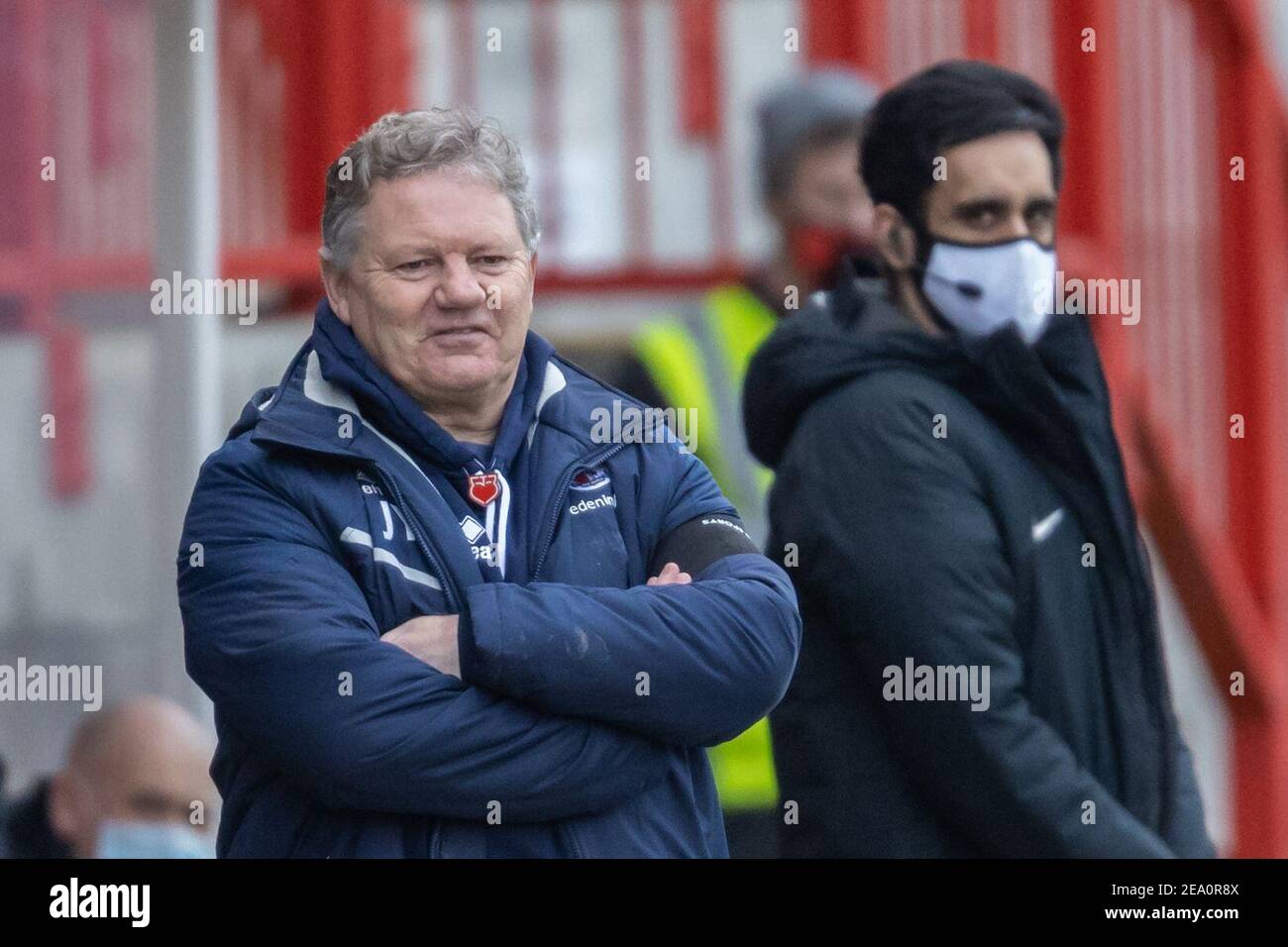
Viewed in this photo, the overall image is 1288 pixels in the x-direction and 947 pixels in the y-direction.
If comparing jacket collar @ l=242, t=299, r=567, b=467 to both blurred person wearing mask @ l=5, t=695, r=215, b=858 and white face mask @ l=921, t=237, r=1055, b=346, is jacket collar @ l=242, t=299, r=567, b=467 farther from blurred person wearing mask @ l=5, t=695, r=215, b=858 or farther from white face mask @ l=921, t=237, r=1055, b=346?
blurred person wearing mask @ l=5, t=695, r=215, b=858

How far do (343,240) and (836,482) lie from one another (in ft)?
2.47

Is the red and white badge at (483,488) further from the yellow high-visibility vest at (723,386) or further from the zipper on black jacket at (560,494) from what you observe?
the yellow high-visibility vest at (723,386)

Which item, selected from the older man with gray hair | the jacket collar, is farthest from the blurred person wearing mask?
the jacket collar

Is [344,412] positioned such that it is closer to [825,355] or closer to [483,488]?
[483,488]

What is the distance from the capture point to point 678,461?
2.48 metres

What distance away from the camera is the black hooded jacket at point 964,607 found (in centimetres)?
266

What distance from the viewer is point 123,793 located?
3.42 m

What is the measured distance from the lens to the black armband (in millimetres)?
2381

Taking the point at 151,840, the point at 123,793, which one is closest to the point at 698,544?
the point at 151,840

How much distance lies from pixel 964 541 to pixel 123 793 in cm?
151

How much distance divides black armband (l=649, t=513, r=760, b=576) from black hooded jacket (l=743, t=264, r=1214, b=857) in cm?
32

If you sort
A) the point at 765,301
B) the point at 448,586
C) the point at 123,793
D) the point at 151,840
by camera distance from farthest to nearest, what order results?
the point at 765,301 → the point at 123,793 → the point at 151,840 → the point at 448,586
